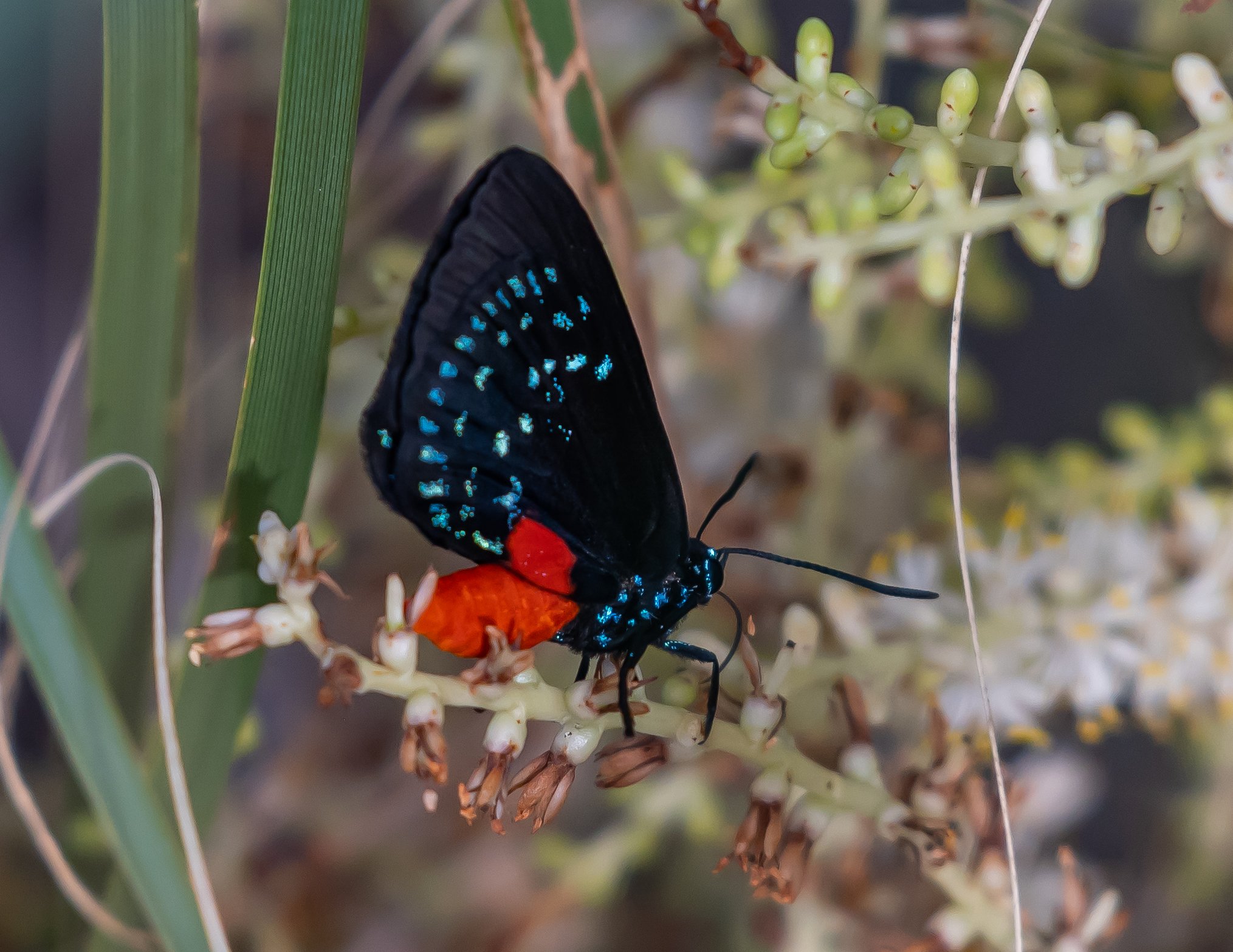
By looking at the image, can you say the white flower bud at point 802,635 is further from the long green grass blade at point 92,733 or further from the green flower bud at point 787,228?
the long green grass blade at point 92,733

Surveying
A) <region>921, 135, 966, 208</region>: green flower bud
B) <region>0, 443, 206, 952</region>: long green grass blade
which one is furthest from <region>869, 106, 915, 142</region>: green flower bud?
<region>0, 443, 206, 952</region>: long green grass blade

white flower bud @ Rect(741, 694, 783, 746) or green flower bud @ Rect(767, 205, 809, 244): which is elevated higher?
green flower bud @ Rect(767, 205, 809, 244)

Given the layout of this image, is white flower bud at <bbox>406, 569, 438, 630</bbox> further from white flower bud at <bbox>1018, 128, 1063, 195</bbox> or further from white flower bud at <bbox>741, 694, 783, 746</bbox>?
white flower bud at <bbox>1018, 128, 1063, 195</bbox>

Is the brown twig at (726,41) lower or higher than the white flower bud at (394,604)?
higher

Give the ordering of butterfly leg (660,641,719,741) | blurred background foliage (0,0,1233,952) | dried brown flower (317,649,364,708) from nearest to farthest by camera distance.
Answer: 1. dried brown flower (317,649,364,708)
2. butterfly leg (660,641,719,741)
3. blurred background foliage (0,0,1233,952)

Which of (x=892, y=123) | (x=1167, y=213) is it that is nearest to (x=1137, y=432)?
(x=1167, y=213)

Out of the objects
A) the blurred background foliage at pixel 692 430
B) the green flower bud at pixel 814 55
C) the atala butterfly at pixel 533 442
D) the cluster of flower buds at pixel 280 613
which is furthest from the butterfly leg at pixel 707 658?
the green flower bud at pixel 814 55

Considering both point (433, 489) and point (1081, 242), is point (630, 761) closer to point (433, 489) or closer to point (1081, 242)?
point (433, 489)
